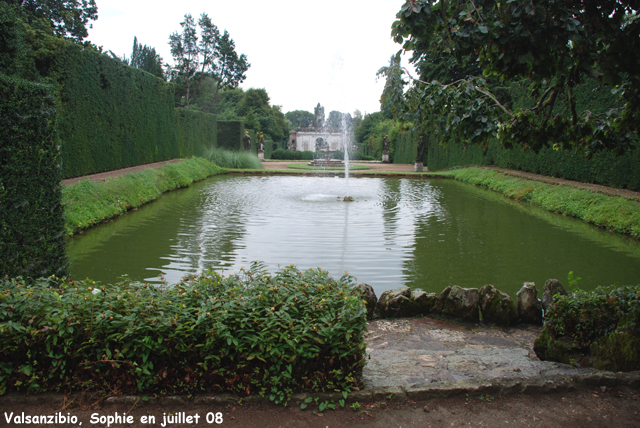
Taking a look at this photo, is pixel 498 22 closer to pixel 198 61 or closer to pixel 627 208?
pixel 627 208

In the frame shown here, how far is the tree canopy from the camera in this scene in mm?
2609

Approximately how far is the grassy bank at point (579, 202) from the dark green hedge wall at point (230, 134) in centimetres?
1840

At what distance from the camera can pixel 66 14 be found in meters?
23.7

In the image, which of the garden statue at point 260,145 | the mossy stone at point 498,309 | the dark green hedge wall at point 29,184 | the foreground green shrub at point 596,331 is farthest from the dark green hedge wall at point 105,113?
the garden statue at point 260,145

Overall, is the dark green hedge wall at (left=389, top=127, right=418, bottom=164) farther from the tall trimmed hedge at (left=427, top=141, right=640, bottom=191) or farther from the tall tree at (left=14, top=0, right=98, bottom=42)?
the tall tree at (left=14, top=0, right=98, bottom=42)

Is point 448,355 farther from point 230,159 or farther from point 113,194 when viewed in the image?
point 230,159

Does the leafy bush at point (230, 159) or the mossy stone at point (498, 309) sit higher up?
the leafy bush at point (230, 159)

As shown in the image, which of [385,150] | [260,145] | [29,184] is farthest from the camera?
[260,145]

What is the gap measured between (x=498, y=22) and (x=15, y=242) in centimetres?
433

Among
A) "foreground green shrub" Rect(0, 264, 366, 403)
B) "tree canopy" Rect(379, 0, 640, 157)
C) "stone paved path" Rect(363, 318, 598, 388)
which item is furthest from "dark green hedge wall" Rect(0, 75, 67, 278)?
"tree canopy" Rect(379, 0, 640, 157)

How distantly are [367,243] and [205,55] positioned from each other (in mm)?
41049

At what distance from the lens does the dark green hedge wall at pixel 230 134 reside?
29953 millimetres

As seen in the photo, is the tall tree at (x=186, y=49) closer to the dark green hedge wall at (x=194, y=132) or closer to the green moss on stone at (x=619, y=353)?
the dark green hedge wall at (x=194, y=132)

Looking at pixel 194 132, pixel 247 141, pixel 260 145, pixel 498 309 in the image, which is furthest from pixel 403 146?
pixel 498 309
